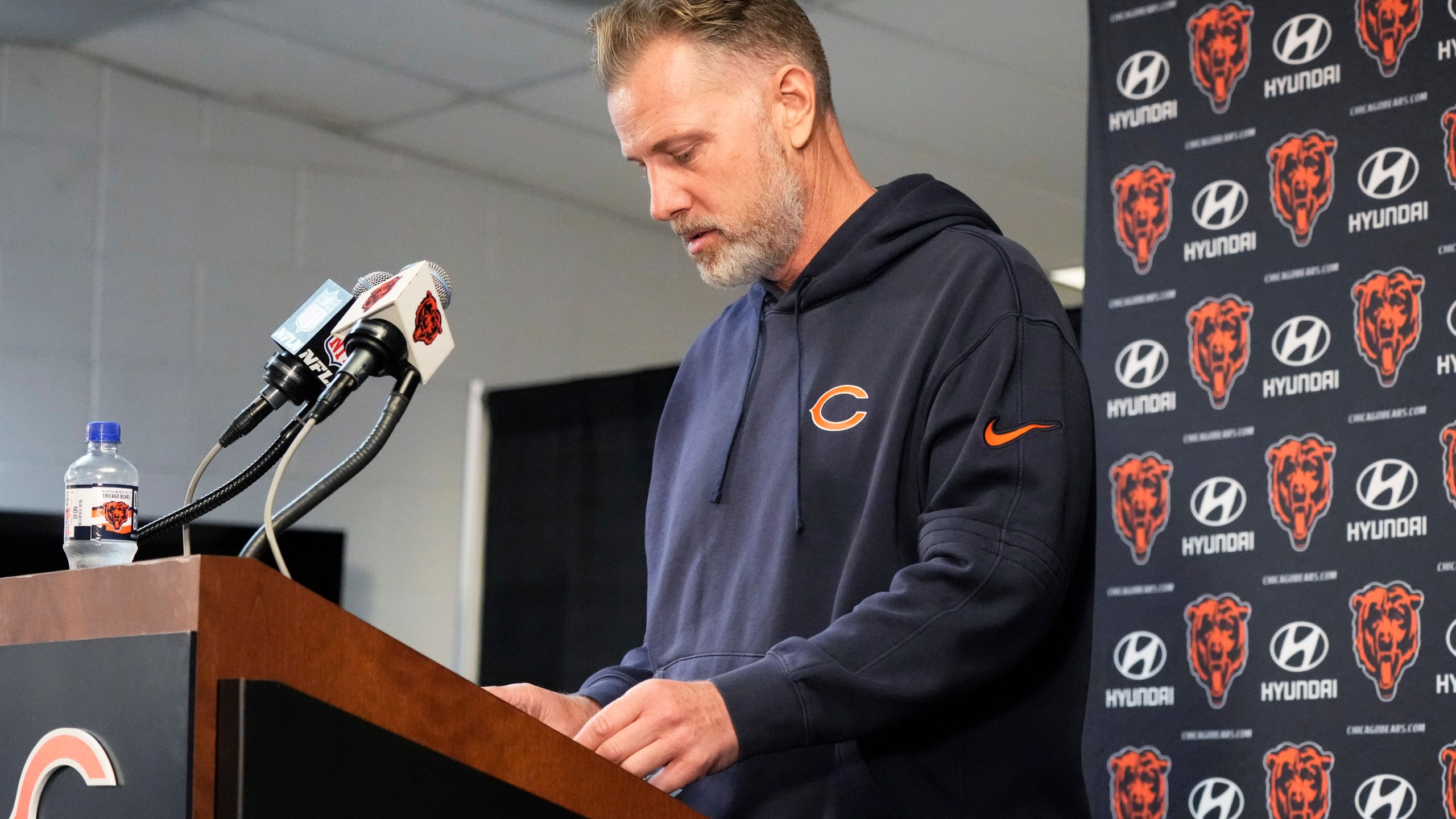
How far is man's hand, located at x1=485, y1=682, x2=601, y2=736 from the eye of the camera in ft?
4.66

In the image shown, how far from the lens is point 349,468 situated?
1098 mm

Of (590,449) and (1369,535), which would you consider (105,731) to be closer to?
(1369,535)

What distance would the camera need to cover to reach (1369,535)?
8.87 feet

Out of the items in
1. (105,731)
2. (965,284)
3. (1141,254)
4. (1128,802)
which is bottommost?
(1128,802)

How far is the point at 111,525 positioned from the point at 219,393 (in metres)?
3.62

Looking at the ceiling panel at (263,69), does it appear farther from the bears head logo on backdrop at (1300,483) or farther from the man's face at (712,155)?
the man's face at (712,155)

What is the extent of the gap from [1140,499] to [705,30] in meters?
1.64

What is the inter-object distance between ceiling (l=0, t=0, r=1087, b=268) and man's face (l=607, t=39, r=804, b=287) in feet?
7.60

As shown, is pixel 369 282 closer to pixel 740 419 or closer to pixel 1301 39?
pixel 740 419

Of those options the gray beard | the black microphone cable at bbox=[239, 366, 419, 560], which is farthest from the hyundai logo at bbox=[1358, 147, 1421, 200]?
the black microphone cable at bbox=[239, 366, 419, 560]

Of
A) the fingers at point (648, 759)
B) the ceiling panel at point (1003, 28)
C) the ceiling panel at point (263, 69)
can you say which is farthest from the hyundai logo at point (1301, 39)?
the ceiling panel at point (263, 69)

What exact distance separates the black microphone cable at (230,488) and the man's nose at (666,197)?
546 millimetres

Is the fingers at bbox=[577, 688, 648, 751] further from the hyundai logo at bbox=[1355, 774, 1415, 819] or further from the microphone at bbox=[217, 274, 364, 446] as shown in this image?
the hyundai logo at bbox=[1355, 774, 1415, 819]

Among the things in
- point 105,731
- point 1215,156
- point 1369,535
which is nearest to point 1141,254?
point 1215,156
